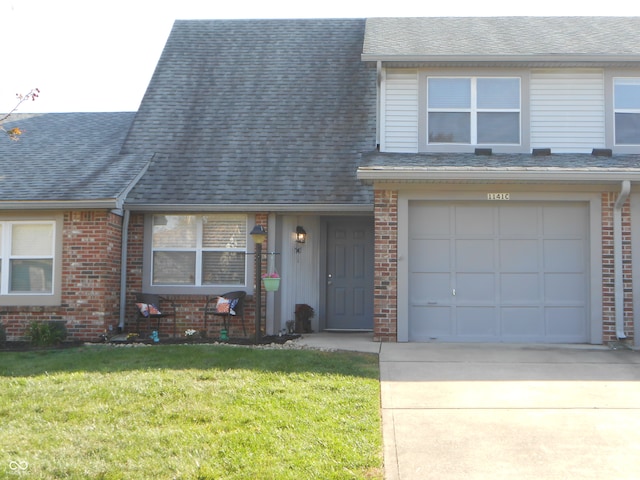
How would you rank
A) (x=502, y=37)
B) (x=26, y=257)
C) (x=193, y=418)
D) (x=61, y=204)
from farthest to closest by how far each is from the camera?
(x=502, y=37) → (x=26, y=257) → (x=61, y=204) → (x=193, y=418)

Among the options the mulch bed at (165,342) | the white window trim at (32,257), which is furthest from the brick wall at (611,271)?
the white window trim at (32,257)

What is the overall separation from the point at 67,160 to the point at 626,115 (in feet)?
33.8

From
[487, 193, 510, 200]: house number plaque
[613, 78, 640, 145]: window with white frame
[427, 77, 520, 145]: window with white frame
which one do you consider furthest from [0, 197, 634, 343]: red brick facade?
[427, 77, 520, 145]: window with white frame

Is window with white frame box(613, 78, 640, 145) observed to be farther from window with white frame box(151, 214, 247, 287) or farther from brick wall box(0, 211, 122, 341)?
brick wall box(0, 211, 122, 341)

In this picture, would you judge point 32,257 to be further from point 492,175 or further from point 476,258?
point 492,175

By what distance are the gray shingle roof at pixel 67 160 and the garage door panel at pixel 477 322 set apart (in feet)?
19.5

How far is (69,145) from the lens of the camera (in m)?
14.6

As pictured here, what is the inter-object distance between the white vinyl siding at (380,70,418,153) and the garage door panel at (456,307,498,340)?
9.91 ft

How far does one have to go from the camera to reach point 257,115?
1431 cm

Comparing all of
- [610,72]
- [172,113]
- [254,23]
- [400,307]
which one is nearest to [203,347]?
[400,307]

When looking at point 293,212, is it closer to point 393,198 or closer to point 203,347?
point 393,198

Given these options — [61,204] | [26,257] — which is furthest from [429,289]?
[26,257]

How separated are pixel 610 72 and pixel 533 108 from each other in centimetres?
147

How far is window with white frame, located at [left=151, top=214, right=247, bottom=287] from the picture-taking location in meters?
12.5
